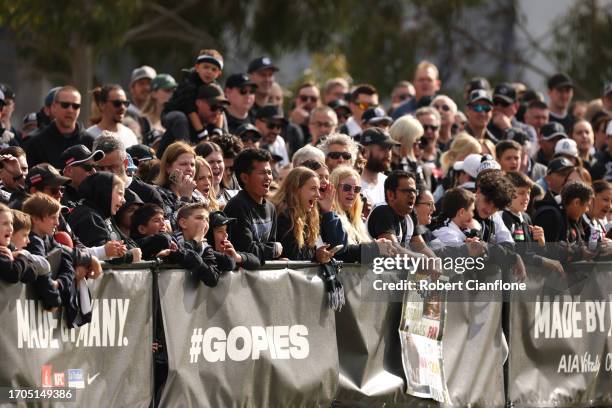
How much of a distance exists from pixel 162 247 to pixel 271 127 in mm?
4927

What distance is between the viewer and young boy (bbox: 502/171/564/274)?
12.9 meters

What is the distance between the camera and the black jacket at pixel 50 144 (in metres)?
13.1

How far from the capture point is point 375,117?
15.6m

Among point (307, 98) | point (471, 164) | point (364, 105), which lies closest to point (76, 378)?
point (471, 164)

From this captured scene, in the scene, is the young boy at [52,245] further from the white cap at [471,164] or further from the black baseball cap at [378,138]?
the white cap at [471,164]

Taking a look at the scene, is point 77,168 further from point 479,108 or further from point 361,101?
point 479,108

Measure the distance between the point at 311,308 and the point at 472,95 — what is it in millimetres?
6031

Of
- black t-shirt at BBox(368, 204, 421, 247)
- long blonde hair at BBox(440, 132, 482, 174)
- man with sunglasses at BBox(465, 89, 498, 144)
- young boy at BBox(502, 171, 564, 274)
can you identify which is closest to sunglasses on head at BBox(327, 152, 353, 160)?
black t-shirt at BBox(368, 204, 421, 247)

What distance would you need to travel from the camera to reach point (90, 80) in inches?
878

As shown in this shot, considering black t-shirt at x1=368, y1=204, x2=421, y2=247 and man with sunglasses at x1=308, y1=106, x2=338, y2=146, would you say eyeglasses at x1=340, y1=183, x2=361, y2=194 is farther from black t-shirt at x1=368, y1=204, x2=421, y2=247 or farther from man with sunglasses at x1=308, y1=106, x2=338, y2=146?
man with sunglasses at x1=308, y1=106, x2=338, y2=146

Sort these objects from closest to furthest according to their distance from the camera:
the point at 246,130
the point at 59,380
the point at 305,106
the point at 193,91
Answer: the point at 59,380 → the point at 246,130 → the point at 193,91 → the point at 305,106

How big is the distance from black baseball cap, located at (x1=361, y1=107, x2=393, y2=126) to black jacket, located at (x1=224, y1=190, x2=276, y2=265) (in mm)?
4086

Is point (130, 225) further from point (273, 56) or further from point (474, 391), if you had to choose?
point (273, 56)

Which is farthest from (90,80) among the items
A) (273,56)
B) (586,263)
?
→ (586,263)
